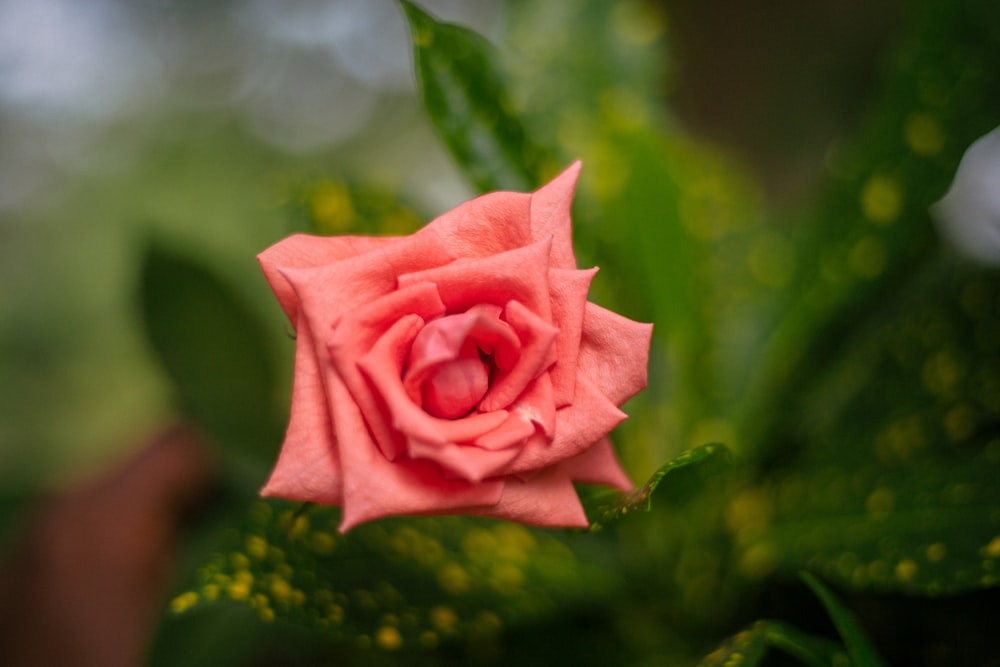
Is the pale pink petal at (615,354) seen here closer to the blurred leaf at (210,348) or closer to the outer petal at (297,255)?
the outer petal at (297,255)

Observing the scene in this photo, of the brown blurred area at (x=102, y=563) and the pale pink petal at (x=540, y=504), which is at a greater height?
the pale pink petal at (x=540, y=504)

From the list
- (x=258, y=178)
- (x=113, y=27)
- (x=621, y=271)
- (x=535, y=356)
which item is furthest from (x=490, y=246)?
(x=113, y=27)

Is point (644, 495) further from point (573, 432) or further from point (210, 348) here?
point (210, 348)

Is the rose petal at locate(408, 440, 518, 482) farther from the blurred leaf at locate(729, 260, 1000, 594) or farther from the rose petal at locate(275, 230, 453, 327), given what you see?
the blurred leaf at locate(729, 260, 1000, 594)

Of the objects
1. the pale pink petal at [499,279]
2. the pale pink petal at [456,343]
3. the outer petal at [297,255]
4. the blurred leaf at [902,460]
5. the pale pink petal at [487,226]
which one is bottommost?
the blurred leaf at [902,460]

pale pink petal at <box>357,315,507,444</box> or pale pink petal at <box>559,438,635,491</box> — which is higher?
pale pink petal at <box>357,315,507,444</box>

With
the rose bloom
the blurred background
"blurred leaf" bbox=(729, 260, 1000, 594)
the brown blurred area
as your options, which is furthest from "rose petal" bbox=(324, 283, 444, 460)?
the blurred background

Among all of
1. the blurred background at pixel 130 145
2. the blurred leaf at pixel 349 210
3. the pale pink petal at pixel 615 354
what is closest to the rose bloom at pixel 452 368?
the pale pink petal at pixel 615 354
